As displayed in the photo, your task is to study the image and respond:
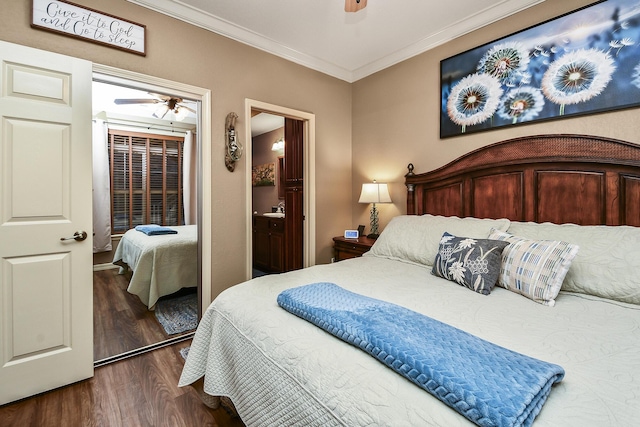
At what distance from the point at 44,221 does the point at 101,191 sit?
83 cm

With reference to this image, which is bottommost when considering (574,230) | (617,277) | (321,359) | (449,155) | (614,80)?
(321,359)

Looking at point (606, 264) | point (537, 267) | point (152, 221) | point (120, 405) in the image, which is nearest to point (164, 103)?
point (152, 221)

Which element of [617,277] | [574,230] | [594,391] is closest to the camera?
[594,391]

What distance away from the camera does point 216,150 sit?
2.61 meters

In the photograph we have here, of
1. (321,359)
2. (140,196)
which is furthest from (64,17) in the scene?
(321,359)

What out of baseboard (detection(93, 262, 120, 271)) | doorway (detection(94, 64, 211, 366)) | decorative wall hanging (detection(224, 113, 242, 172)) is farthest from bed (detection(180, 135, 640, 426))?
baseboard (detection(93, 262, 120, 271))

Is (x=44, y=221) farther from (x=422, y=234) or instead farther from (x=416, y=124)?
(x=416, y=124)

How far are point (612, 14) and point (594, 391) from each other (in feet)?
7.75

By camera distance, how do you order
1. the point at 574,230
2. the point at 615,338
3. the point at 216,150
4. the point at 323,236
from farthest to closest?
the point at 323,236 → the point at 216,150 → the point at 574,230 → the point at 615,338

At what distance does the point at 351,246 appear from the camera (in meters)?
3.15

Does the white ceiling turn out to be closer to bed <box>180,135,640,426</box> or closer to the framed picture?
bed <box>180,135,640,426</box>

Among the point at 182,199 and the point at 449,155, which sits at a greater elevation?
the point at 449,155

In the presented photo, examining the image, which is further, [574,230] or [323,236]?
[323,236]

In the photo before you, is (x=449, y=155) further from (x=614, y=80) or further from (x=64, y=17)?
(x=64, y=17)
